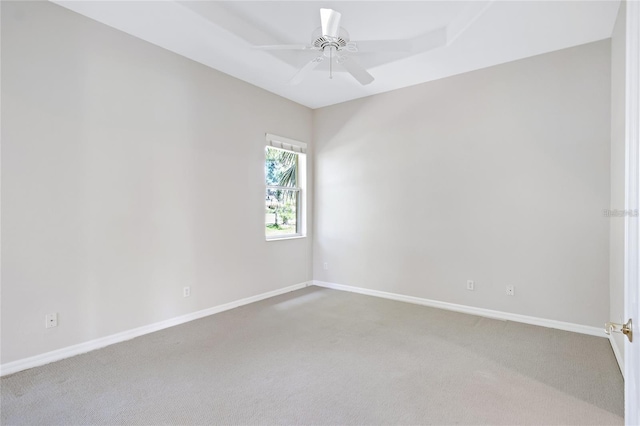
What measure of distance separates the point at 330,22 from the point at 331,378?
8.15 ft

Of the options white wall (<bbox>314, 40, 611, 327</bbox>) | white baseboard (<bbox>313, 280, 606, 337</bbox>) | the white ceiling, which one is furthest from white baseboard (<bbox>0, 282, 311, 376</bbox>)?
the white ceiling

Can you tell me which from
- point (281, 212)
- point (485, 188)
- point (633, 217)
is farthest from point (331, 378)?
point (281, 212)

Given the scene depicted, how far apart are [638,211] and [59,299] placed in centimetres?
346

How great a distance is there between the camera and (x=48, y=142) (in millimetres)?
2506

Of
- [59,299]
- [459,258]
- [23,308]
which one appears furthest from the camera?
[459,258]

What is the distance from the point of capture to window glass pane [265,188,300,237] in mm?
4566

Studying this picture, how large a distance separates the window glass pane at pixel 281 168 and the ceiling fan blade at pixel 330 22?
7.61 ft

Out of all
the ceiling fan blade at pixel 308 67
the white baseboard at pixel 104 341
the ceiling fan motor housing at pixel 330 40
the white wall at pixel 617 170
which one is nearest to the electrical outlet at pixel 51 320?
the white baseboard at pixel 104 341

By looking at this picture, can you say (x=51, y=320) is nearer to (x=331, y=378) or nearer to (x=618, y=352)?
(x=331, y=378)

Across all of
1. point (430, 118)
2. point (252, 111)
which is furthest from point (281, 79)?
point (430, 118)

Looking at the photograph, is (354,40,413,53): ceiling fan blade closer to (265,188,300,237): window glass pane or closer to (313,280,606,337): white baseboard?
(265,188,300,237): window glass pane

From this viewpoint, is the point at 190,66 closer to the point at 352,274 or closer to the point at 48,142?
the point at 48,142

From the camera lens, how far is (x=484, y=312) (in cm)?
365

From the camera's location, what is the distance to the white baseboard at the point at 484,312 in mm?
3105
